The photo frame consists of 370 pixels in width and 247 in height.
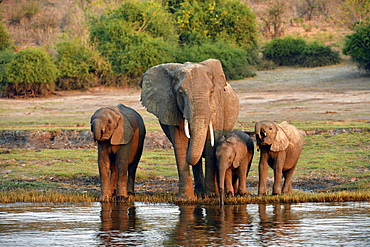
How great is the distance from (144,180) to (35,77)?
1911 centimetres

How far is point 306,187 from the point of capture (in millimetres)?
13500

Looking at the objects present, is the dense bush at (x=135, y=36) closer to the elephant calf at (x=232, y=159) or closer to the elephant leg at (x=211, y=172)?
the elephant calf at (x=232, y=159)

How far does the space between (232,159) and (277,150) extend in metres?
0.92

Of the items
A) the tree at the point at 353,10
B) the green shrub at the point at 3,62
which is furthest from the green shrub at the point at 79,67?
the tree at the point at 353,10

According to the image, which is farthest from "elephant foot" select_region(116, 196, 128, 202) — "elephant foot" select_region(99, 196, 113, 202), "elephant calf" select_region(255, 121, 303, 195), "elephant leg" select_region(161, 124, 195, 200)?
"elephant calf" select_region(255, 121, 303, 195)

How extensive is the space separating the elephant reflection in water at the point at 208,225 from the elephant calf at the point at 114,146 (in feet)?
4.04

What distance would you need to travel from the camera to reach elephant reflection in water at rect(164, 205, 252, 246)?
26.7ft

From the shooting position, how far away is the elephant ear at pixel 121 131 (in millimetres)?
11266

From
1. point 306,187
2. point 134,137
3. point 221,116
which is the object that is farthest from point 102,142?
point 306,187

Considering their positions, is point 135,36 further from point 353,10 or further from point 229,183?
point 229,183

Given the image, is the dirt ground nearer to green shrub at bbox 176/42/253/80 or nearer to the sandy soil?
the sandy soil

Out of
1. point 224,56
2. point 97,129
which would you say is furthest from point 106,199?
point 224,56

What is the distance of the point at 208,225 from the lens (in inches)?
359

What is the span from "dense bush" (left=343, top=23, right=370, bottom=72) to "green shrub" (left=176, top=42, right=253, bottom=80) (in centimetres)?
503
